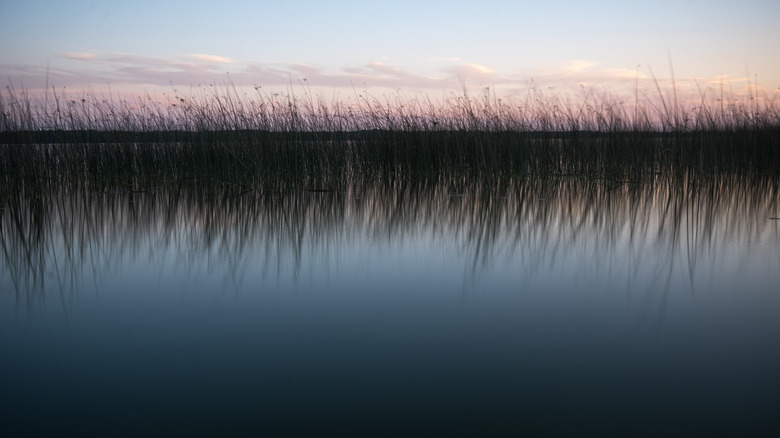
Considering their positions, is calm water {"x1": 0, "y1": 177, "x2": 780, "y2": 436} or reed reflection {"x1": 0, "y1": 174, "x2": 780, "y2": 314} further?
reed reflection {"x1": 0, "y1": 174, "x2": 780, "y2": 314}

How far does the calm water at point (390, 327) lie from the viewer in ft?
3.83

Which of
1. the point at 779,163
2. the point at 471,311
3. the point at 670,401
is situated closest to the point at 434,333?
the point at 471,311

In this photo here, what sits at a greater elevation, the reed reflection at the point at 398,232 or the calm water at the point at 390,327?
the reed reflection at the point at 398,232

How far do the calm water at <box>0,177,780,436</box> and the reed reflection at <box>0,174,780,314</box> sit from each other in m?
0.02

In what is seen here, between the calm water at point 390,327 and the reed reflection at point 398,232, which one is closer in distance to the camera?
the calm water at point 390,327

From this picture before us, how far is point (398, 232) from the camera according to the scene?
11.1 feet

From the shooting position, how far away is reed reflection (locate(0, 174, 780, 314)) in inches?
95.0

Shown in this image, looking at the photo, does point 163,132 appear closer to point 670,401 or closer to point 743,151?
point 670,401

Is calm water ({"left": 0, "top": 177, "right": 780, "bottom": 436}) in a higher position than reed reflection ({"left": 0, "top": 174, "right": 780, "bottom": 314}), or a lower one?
lower

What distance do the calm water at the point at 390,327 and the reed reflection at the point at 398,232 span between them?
0.07 ft

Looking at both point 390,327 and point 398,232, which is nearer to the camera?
point 390,327

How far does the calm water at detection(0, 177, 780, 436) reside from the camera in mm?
1167

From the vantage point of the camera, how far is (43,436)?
1095mm

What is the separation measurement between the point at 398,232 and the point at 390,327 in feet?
5.59
